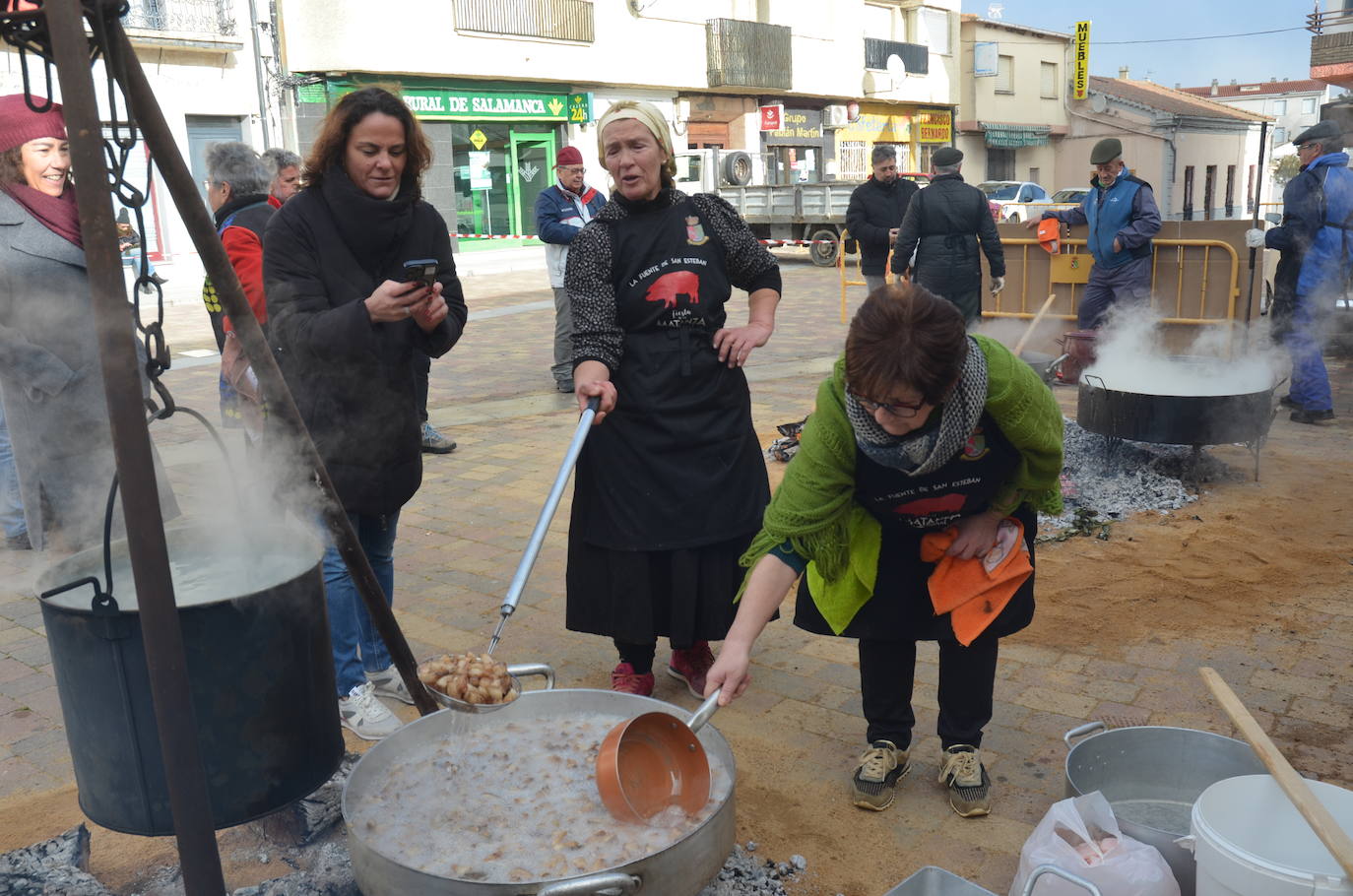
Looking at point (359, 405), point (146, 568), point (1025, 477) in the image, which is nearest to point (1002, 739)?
point (1025, 477)

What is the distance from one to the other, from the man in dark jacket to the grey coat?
6.44 m

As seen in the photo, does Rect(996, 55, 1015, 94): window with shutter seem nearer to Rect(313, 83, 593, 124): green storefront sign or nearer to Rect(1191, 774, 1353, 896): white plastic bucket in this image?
Rect(313, 83, 593, 124): green storefront sign

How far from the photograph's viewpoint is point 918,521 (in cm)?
260

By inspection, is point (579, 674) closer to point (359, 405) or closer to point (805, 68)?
point (359, 405)

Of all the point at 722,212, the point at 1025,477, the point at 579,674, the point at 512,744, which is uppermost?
the point at 722,212

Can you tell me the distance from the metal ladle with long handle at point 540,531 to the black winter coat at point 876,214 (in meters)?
6.65

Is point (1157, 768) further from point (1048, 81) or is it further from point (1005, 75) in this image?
point (1048, 81)

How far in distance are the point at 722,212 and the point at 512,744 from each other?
1787mm

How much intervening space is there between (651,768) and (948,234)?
20.9 ft

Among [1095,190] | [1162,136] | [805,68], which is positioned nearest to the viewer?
[1095,190]

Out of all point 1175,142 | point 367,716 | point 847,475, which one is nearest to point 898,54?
point 1175,142

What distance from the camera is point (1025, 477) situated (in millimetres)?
2484

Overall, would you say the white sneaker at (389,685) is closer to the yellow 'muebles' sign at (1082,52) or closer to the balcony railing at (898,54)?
the balcony railing at (898,54)

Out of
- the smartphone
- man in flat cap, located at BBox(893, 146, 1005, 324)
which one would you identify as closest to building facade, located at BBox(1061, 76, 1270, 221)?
man in flat cap, located at BBox(893, 146, 1005, 324)
